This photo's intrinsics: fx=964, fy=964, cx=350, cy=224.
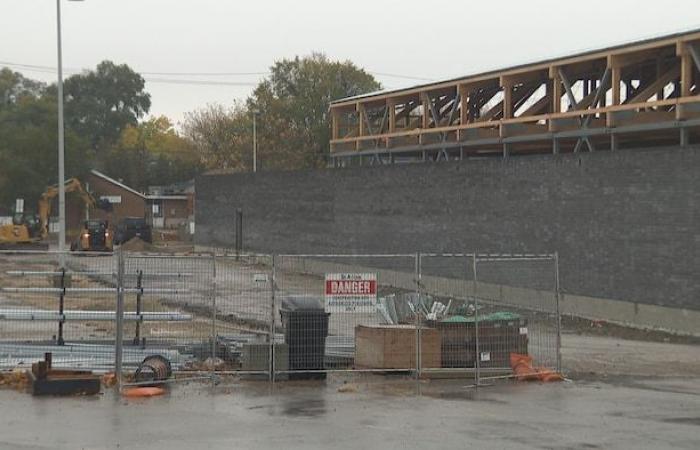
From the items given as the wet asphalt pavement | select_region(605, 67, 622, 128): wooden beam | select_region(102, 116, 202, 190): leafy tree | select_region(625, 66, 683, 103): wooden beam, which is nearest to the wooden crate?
the wet asphalt pavement

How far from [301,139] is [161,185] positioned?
35391mm

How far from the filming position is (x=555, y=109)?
31.2 metres

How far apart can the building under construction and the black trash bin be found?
14357 millimetres

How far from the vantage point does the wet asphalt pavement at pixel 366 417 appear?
1067 centimetres

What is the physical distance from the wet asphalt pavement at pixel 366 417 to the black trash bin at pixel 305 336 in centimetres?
29

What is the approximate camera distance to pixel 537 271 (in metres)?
27.3

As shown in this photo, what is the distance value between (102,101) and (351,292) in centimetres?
12077

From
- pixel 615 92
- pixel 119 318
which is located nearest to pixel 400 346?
pixel 119 318

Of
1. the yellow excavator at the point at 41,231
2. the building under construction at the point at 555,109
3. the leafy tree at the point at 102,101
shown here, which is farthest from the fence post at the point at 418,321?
the leafy tree at the point at 102,101

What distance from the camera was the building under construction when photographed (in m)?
27.0

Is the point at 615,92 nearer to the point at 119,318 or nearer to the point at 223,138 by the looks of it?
the point at 119,318

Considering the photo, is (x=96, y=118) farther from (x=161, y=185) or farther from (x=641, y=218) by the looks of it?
(x=641, y=218)

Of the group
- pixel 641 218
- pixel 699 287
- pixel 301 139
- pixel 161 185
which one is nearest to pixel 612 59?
pixel 641 218

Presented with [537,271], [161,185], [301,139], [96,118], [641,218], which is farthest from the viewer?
[96,118]
